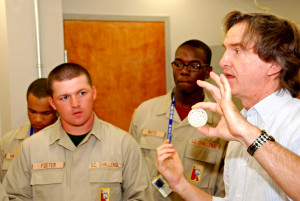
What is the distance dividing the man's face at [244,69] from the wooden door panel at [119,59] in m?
3.04

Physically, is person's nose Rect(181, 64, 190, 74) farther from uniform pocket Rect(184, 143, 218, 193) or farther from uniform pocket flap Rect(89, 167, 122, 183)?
uniform pocket flap Rect(89, 167, 122, 183)

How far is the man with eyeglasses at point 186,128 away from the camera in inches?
97.0

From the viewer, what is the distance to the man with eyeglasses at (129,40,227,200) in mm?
2465

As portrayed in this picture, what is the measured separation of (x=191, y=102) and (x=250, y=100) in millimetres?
1149

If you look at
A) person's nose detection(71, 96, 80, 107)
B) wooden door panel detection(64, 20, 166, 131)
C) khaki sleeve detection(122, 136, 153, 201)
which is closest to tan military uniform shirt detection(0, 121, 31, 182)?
person's nose detection(71, 96, 80, 107)

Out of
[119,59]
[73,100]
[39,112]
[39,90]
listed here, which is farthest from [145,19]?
[73,100]

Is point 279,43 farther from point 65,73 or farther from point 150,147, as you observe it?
point 150,147

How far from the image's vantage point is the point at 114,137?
2104 mm

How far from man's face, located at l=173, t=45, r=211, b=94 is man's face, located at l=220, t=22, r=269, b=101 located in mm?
1061

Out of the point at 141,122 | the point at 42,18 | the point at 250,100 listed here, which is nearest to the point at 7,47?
the point at 42,18

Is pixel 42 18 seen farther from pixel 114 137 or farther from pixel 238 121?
pixel 238 121

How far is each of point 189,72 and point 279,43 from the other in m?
1.19

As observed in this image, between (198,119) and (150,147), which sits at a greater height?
(198,119)

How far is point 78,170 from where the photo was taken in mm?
1979
